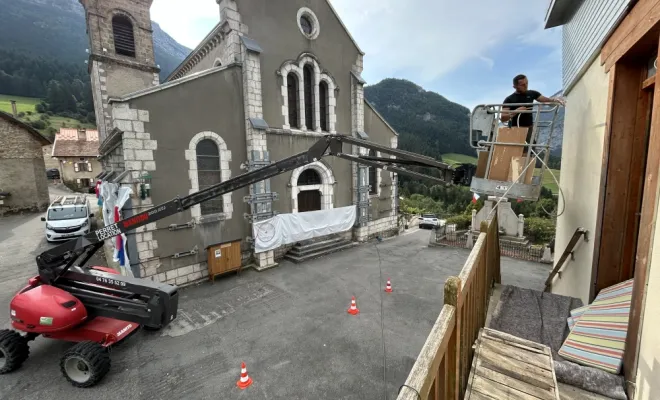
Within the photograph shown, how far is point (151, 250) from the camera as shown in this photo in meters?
8.99

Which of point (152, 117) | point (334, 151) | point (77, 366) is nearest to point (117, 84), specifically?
point (152, 117)

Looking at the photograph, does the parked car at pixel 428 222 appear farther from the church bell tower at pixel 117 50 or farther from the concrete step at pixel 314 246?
the church bell tower at pixel 117 50

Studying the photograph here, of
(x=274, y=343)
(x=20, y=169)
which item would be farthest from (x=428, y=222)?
(x=20, y=169)

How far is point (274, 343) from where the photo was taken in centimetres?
635

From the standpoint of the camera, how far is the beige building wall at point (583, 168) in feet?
13.2

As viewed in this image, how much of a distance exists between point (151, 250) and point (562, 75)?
1317 cm

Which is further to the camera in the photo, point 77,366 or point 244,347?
point 244,347

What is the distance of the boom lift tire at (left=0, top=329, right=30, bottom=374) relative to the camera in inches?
205

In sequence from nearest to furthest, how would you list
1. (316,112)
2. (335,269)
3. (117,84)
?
(335,269) → (316,112) → (117,84)

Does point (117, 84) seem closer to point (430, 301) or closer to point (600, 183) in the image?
point (430, 301)

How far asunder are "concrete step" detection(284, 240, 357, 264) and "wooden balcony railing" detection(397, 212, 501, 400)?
9500 millimetres

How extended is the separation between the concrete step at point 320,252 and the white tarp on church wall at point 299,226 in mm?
684

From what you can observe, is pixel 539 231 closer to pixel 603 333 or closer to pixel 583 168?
pixel 583 168

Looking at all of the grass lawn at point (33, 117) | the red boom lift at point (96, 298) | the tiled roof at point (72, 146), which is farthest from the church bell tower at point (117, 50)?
the grass lawn at point (33, 117)
